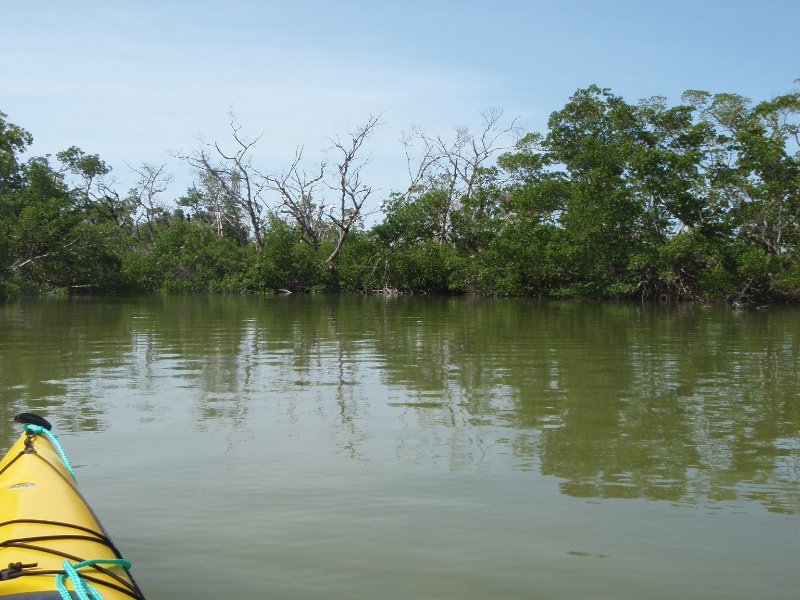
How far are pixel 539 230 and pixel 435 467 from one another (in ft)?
91.0

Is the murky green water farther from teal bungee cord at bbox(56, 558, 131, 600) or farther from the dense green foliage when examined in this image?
the dense green foliage

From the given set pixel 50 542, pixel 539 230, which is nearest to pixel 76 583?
pixel 50 542

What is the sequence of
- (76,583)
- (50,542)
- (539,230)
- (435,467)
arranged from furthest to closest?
(539,230), (435,467), (50,542), (76,583)

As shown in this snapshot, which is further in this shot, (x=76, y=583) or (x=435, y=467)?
(x=435, y=467)

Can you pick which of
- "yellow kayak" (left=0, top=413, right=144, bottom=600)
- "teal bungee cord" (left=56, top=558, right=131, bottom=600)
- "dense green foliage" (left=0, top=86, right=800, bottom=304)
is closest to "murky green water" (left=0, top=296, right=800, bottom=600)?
"yellow kayak" (left=0, top=413, right=144, bottom=600)

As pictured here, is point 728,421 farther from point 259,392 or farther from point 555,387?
point 259,392

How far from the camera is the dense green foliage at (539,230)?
27.6 metres

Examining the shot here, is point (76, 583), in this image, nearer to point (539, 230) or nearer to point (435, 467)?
point (435, 467)

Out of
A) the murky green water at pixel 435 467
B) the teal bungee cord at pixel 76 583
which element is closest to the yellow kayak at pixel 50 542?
the teal bungee cord at pixel 76 583

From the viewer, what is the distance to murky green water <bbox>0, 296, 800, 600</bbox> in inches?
145

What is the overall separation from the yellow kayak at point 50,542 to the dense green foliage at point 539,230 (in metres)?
26.4

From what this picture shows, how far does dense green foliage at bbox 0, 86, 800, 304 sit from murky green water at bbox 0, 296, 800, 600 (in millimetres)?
17144

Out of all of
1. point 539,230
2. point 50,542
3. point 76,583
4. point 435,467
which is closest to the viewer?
point 76,583

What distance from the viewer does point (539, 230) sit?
3231 cm
